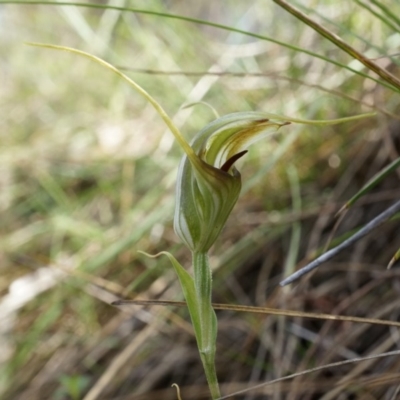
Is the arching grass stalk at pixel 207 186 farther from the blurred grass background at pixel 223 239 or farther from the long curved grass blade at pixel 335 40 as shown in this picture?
the blurred grass background at pixel 223 239

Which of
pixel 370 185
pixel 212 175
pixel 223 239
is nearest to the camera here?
pixel 212 175

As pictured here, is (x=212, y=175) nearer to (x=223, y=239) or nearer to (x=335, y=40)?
(x=335, y=40)

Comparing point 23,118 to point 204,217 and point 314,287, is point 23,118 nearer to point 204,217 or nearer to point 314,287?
point 314,287

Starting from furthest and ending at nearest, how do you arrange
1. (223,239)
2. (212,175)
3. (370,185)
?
(223,239) → (370,185) → (212,175)

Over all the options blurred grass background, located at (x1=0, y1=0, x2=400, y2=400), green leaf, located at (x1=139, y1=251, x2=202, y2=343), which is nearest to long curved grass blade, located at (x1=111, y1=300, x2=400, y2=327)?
green leaf, located at (x1=139, y1=251, x2=202, y2=343)

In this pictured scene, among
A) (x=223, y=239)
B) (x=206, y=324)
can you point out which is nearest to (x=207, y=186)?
(x=206, y=324)

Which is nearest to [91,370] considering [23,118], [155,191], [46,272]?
[46,272]

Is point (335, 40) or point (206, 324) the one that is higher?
point (335, 40)
